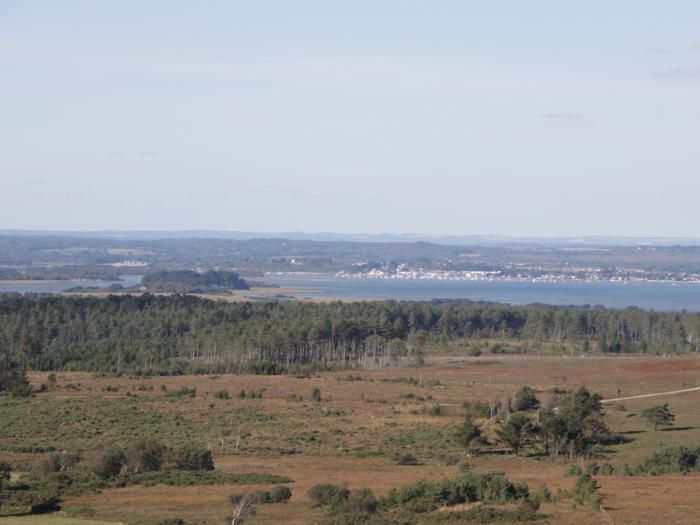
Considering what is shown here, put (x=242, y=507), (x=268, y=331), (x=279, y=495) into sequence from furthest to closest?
(x=268, y=331)
(x=279, y=495)
(x=242, y=507)

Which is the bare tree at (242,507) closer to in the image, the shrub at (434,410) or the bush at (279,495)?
the bush at (279,495)

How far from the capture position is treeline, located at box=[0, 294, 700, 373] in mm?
100125

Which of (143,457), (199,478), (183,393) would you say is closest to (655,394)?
(183,393)

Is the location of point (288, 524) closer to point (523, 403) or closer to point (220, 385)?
point (523, 403)

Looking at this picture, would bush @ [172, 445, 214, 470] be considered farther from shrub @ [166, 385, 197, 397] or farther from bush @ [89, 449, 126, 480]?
shrub @ [166, 385, 197, 397]

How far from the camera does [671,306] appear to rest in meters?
200

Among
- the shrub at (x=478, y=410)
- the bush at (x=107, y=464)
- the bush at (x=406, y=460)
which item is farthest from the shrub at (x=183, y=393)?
the bush at (x=107, y=464)

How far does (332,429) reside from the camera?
2164 inches

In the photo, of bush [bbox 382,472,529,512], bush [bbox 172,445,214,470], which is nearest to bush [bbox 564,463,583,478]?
bush [bbox 382,472,529,512]

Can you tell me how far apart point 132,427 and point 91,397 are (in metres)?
15.0

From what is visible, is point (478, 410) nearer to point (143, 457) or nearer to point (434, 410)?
point (434, 410)

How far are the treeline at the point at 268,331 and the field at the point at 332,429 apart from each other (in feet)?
29.4

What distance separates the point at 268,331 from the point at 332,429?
49.9 metres

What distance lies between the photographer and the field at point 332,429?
3064cm
